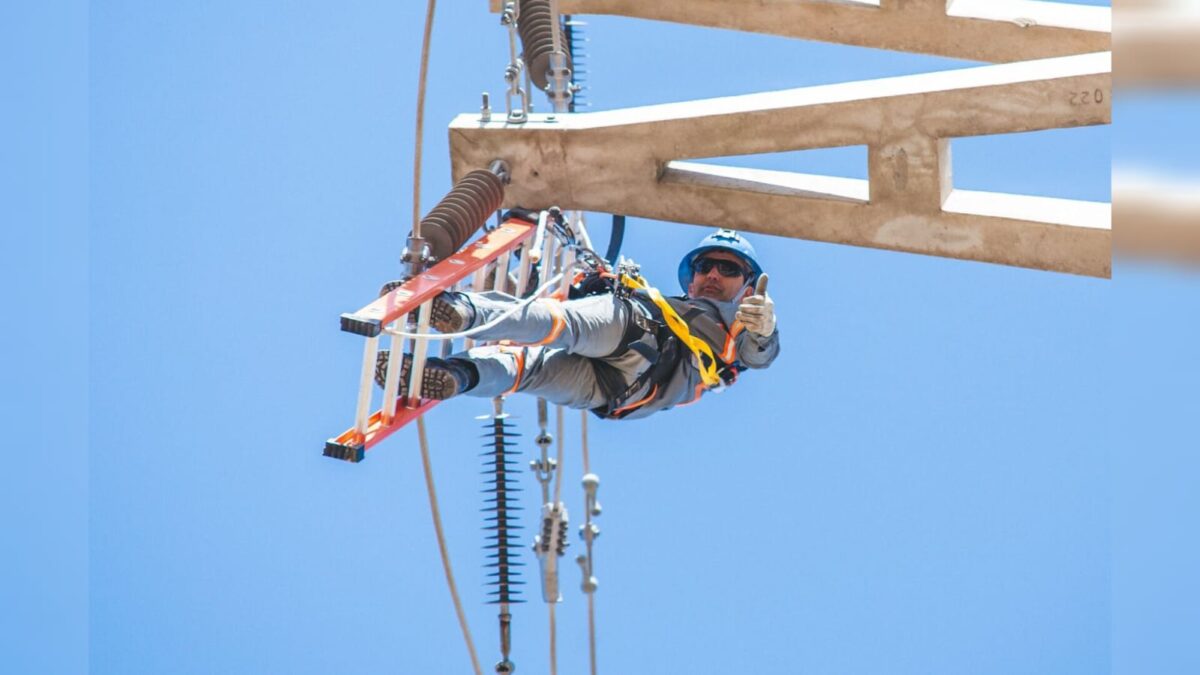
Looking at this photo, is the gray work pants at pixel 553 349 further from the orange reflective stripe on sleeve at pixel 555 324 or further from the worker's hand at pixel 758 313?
the worker's hand at pixel 758 313

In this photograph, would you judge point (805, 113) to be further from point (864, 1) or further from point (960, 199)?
point (864, 1)

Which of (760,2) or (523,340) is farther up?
(760,2)

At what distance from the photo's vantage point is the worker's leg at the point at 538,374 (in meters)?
5.98

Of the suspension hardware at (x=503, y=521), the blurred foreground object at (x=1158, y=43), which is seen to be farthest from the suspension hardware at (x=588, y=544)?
the blurred foreground object at (x=1158, y=43)

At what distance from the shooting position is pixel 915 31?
312 inches

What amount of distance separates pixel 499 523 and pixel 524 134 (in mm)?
1794

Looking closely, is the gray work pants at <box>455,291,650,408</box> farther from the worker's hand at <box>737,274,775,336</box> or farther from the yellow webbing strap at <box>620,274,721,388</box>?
the worker's hand at <box>737,274,775,336</box>

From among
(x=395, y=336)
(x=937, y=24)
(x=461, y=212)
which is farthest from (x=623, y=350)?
(x=937, y=24)

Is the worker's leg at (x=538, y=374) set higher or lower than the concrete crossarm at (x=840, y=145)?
lower

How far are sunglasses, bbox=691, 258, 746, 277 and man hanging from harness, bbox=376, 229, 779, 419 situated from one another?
48 cm

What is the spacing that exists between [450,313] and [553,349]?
1438mm

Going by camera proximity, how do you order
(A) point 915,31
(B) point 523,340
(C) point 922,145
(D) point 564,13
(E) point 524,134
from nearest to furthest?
(B) point 523,340 < (C) point 922,145 < (E) point 524,134 < (A) point 915,31 < (D) point 564,13

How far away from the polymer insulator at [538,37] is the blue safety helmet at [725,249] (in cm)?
116

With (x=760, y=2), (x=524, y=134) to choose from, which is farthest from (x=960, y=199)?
(x=760, y=2)
